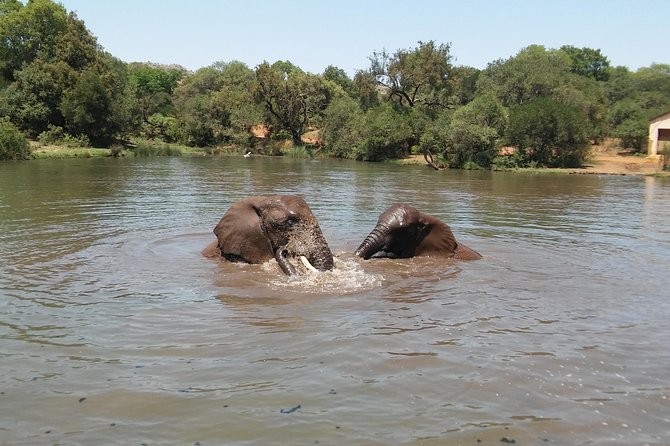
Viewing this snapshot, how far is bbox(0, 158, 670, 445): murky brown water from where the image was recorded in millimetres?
5438

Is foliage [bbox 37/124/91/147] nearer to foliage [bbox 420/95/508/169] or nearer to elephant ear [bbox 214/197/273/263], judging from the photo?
foliage [bbox 420/95/508/169]

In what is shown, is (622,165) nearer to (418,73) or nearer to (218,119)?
(418,73)

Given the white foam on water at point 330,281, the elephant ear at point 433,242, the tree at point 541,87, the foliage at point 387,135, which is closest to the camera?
the white foam on water at point 330,281

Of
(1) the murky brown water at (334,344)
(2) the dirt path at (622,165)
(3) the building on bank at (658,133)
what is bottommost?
(1) the murky brown water at (334,344)

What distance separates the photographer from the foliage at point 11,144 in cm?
4825

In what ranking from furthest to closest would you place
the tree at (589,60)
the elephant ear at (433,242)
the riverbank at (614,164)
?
the tree at (589,60)
the riverbank at (614,164)
the elephant ear at (433,242)

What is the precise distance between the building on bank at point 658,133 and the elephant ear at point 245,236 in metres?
54.4

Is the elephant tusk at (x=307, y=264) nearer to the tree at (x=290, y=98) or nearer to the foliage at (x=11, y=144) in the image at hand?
the foliage at (x=11, y=144)

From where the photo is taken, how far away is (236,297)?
976 centimetres

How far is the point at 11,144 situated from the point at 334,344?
49.7 meters

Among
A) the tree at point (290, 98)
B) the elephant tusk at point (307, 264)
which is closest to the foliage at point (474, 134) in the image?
the tree at point (290, 98)

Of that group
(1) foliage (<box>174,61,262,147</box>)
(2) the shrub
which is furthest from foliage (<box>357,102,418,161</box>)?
(2) the shrub

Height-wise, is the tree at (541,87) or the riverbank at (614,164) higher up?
the tree at (541,87)

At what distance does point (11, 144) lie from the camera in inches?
1939
